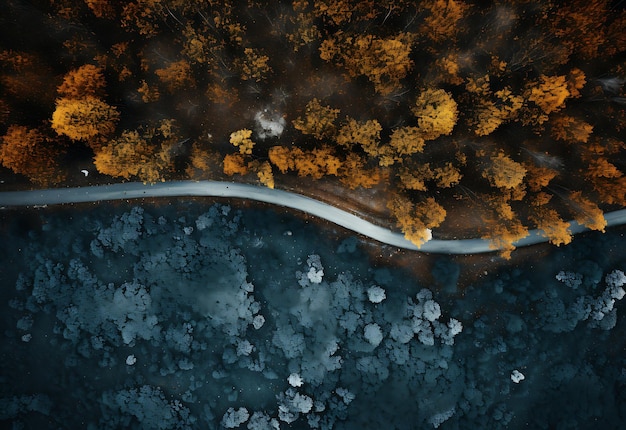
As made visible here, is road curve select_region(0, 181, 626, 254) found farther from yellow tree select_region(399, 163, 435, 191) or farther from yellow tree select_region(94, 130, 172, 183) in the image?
yellow tree select_region(399, 163, 435, 191)

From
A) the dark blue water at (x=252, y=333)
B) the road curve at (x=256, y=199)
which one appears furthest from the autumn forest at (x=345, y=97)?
the dark blue water at (x=252, y=333)

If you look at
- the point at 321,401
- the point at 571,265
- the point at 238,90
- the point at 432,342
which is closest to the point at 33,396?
the point at 321,401

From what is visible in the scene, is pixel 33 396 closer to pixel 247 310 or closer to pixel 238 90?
pixel 247 310

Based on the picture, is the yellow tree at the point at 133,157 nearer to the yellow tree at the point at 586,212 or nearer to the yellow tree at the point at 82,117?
the yellow tree at the point at 82,117

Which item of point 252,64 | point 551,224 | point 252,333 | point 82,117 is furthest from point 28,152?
point 551,224

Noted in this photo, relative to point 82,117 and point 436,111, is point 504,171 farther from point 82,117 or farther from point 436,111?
point 82,117

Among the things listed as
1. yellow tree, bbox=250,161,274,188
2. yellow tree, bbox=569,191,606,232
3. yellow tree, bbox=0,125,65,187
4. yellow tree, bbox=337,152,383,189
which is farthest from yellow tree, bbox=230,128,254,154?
yellow tree, bbox=569,191,606,232

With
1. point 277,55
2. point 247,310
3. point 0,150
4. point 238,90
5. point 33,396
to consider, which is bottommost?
point 33,396
